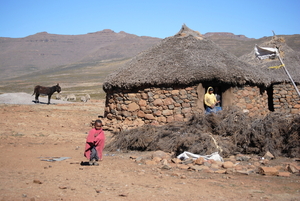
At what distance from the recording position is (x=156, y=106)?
34.4ft

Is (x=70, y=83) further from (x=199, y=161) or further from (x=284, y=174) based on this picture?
(x=284, y=174)

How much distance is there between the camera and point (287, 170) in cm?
592

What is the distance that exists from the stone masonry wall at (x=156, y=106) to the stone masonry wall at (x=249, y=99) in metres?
1.48

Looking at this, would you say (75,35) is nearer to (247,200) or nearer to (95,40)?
(95,40)

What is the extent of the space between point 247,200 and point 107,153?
445 cm

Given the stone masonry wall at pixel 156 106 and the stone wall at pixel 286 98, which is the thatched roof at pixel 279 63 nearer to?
the stone wall at pixel 286 98

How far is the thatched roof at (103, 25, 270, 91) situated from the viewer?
1034 centimetres

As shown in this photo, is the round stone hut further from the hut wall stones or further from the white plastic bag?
the white plastic bag

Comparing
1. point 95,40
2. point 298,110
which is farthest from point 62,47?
point 298,110

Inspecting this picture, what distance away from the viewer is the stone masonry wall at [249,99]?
35.6 ft

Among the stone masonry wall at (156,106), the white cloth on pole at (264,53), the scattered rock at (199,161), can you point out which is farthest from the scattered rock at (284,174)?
the stone masonry wall at (156,106)

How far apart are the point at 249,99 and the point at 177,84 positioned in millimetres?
2547

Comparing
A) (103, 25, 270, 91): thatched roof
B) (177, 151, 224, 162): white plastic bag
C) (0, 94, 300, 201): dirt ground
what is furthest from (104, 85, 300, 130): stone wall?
(177, 151, 224, 162): white plastic bag

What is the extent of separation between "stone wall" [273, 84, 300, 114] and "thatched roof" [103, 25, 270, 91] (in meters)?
3.60
